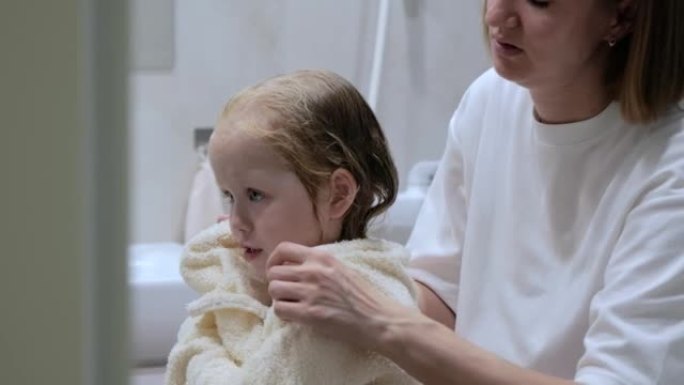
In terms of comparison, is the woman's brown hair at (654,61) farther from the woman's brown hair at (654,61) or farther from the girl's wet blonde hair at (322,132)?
the girl's wet blonde hair at (322,132)

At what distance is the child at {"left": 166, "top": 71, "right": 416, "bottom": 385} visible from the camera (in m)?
0.91

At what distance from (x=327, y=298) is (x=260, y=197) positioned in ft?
0.40

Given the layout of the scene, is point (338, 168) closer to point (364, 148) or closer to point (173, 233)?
point (364, 148)

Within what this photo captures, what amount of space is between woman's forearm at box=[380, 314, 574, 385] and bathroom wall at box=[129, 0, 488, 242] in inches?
46.7

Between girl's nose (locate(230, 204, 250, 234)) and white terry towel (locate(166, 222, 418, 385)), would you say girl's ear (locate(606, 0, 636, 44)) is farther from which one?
girl's nose (locate(230, 204, 250, 234))

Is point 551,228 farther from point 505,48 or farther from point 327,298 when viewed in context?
point 327,298

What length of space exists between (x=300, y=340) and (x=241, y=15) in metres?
1.32

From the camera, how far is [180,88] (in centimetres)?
207

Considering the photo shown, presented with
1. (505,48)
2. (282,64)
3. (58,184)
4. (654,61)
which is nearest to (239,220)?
(505,48)

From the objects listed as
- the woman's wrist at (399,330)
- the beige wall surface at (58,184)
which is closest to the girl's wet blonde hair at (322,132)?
the woman's wrist at (399,330)

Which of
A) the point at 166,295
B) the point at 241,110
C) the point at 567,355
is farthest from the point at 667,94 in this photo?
the point at 166,295

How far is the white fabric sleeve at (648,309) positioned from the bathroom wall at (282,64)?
→ 1.26 m

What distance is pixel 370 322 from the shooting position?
0.90 m

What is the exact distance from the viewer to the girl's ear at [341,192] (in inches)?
37.2
